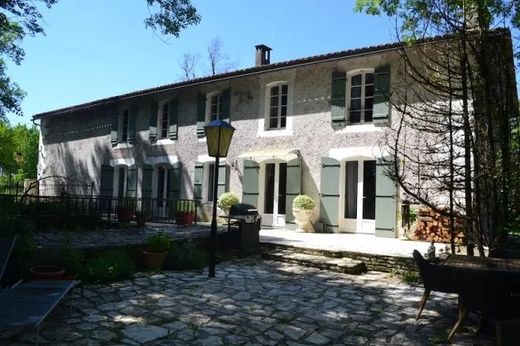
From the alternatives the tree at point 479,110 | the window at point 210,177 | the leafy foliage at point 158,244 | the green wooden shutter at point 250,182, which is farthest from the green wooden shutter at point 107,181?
the tree at point 479,110

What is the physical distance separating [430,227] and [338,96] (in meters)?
4.29

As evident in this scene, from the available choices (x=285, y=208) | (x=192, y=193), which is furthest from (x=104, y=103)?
(x=285, y=208)

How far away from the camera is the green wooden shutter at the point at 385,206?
10391mm

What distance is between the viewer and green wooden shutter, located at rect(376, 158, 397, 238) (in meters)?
10.4

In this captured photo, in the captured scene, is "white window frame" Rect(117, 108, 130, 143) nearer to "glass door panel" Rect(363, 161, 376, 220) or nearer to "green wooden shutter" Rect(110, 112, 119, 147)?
"green wooden shutter" Rect(110, 112, 119, 147)

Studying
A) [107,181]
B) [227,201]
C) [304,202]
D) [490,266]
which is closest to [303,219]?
[304,202]

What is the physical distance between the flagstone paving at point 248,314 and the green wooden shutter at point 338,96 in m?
5.92

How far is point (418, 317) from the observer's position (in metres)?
4.68

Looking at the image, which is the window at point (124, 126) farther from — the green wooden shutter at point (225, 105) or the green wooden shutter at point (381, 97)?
the green wooden shutter at point (381, 97)

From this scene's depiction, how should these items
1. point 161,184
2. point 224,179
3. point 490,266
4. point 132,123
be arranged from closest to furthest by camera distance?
point 490,266 → point 224,179 → point 161,184 → point 132,123

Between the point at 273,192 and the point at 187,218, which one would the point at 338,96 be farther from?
the point at 187,218

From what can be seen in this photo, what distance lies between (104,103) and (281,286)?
1398 centimetres

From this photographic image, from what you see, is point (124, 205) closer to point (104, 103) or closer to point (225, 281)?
point (225, 281)

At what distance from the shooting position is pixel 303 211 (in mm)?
11453
